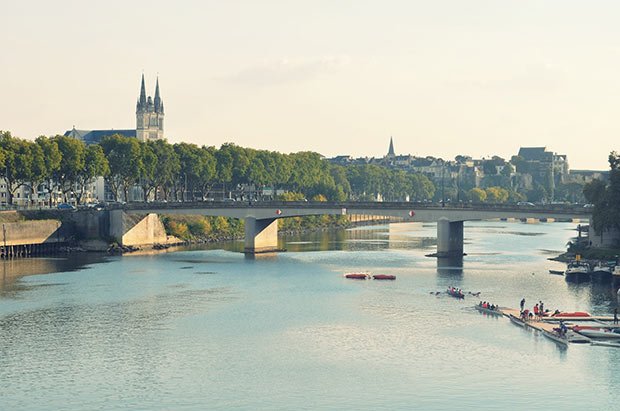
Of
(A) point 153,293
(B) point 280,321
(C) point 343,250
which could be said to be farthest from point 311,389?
(C) point 343,250

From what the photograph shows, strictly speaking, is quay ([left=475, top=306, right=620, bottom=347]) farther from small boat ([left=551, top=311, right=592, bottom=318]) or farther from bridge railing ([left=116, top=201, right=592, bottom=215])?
bridge railing ([left=116, top=201, right=592, bottom=215])

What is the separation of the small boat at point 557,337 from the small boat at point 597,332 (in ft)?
7.77

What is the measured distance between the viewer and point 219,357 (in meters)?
78.8

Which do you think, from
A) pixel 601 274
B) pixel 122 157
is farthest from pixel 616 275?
pixel 122 157

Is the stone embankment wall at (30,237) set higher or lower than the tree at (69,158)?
lower

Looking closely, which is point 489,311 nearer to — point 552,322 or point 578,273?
point 552,322

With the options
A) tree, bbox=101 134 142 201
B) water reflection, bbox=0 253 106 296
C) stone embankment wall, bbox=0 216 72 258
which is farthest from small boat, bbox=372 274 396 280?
tree, bbox=101 134 142 201

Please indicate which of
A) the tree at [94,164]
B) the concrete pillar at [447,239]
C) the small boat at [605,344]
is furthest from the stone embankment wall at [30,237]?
the small boat at [605,344]

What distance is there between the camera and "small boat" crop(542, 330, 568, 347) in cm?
8400

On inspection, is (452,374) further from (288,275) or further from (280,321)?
(288,275)

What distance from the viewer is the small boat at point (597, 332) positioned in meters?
85.8

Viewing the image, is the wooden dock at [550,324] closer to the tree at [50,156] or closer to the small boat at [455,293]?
the small boat at [455,293]

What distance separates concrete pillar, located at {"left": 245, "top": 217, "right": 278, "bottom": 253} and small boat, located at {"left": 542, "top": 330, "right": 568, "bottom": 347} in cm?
8124

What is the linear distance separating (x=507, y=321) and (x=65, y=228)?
92.0m
